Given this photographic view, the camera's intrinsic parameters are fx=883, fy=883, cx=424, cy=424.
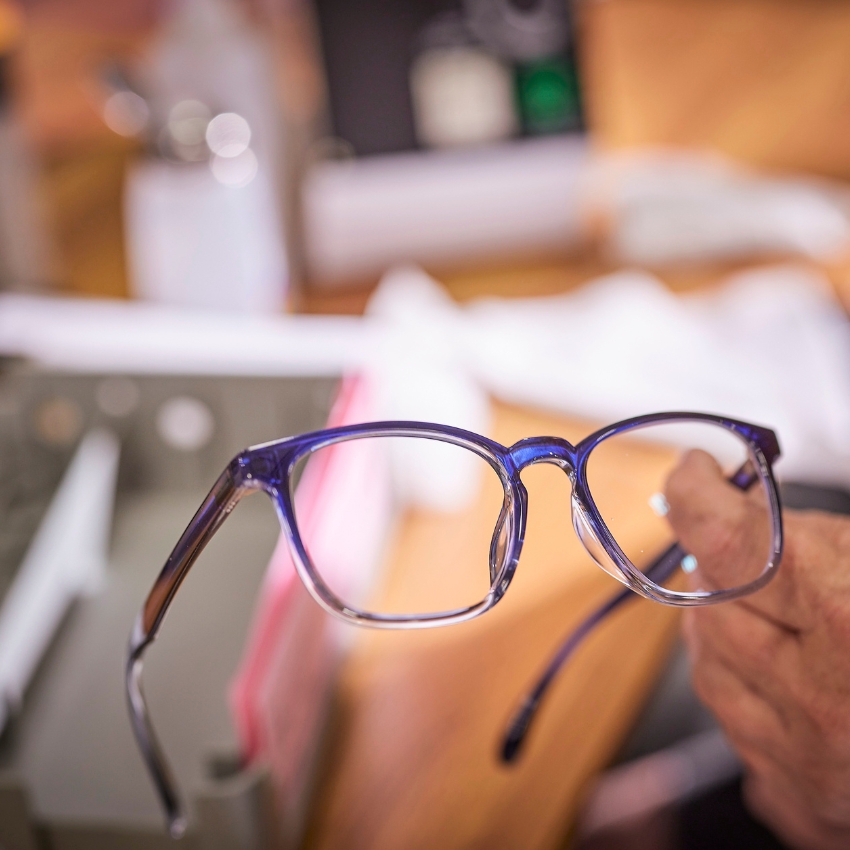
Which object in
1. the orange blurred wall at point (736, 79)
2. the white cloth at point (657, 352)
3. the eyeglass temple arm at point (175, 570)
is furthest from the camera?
the orange blurred wall at point (736, 79)

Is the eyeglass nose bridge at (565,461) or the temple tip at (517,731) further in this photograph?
the temple tip at (517,731)

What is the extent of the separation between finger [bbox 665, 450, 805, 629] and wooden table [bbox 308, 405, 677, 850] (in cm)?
4

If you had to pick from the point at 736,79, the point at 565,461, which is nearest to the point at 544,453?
the point at 565,461

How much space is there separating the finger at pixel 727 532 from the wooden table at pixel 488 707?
0.13 feet

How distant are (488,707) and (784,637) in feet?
0.65

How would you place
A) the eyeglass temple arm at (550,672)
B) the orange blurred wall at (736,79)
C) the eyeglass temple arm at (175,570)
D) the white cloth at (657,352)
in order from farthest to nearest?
the orange blurred wall at (736,79) → the white cloth at (657,352) → the eyeglass temple arm at (550,672) → the eyeglass temple arm at (175,570)

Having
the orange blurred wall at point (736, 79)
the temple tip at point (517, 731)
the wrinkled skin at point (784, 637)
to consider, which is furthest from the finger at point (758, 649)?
the orange blurred wall at point (736, 79)

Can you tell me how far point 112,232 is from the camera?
0.84 metres

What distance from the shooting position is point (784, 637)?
30 centimetres

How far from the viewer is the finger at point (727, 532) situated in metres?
0.29

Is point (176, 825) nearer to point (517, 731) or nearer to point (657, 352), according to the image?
point (517, 731)

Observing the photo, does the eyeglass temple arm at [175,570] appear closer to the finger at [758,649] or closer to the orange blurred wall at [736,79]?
the finger at [758,649]

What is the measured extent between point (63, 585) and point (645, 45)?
0.84 meters

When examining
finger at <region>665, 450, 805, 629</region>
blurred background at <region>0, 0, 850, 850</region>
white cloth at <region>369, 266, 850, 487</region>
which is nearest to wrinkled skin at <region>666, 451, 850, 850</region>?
finger at <region>665, 450, 805, 629</region>
